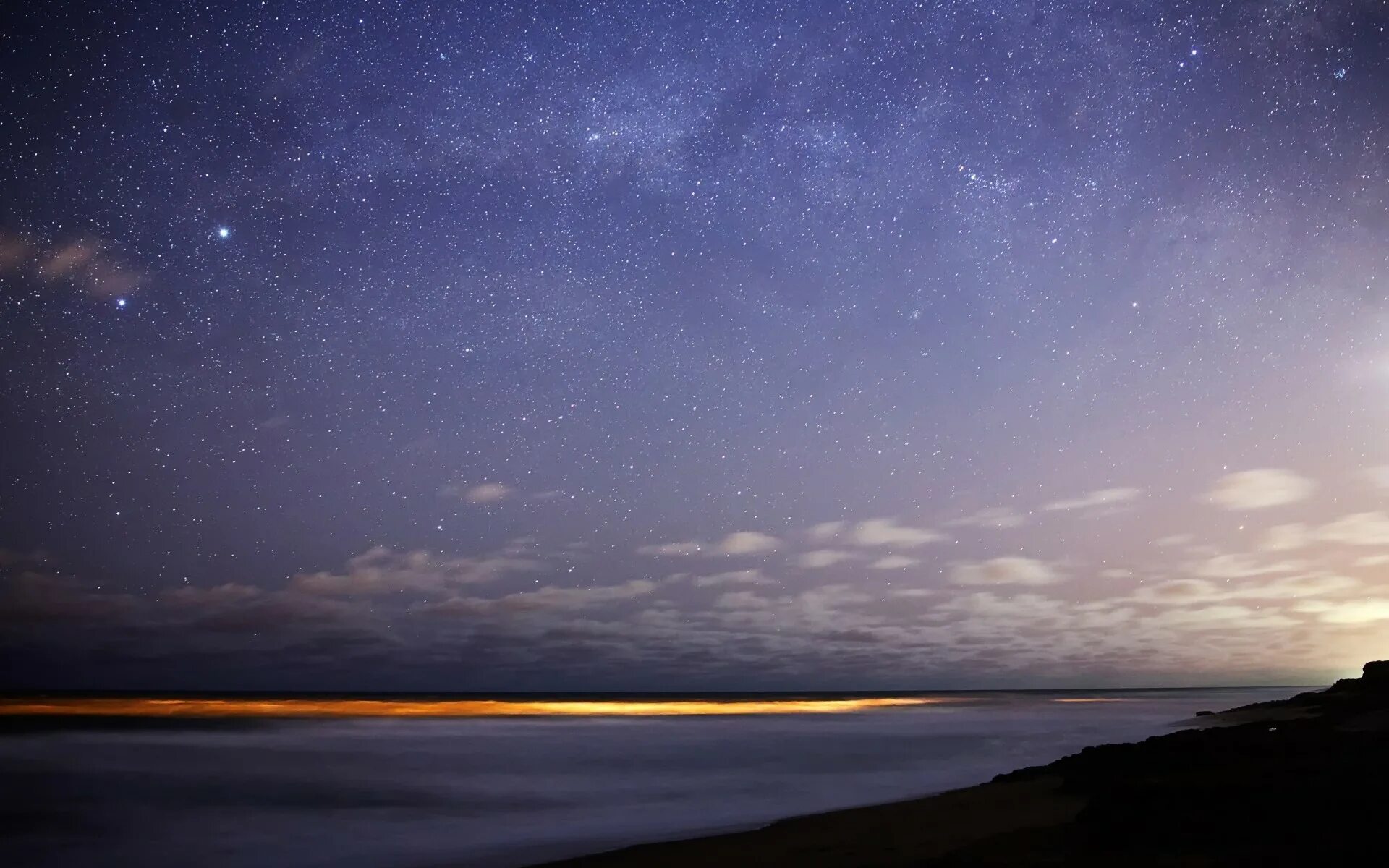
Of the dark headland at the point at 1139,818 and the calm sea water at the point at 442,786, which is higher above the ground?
the dark headland at the point at 1139,818

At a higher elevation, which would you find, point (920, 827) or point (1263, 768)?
point (1263, 768)

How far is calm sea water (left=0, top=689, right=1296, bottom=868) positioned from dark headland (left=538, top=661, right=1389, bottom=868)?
10.9ft

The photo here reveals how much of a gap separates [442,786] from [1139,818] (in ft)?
64.4

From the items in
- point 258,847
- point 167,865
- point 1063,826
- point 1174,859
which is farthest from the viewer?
point 258,847

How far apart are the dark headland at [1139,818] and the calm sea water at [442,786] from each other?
3.31m

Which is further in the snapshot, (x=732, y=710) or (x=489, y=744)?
(x=732, y=710)

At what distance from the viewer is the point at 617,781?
1000 inches

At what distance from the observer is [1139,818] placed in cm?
928

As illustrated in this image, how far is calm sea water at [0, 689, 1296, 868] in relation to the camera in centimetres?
1587

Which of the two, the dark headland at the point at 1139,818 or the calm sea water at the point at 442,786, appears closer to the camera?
the dark headland at the point at 1139,818

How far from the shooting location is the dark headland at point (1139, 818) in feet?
26.7

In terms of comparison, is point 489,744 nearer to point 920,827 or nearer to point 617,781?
point 617,781

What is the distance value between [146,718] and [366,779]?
48.5 m

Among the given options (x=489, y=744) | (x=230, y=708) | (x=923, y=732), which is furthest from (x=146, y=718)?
(x=923, y=732)
